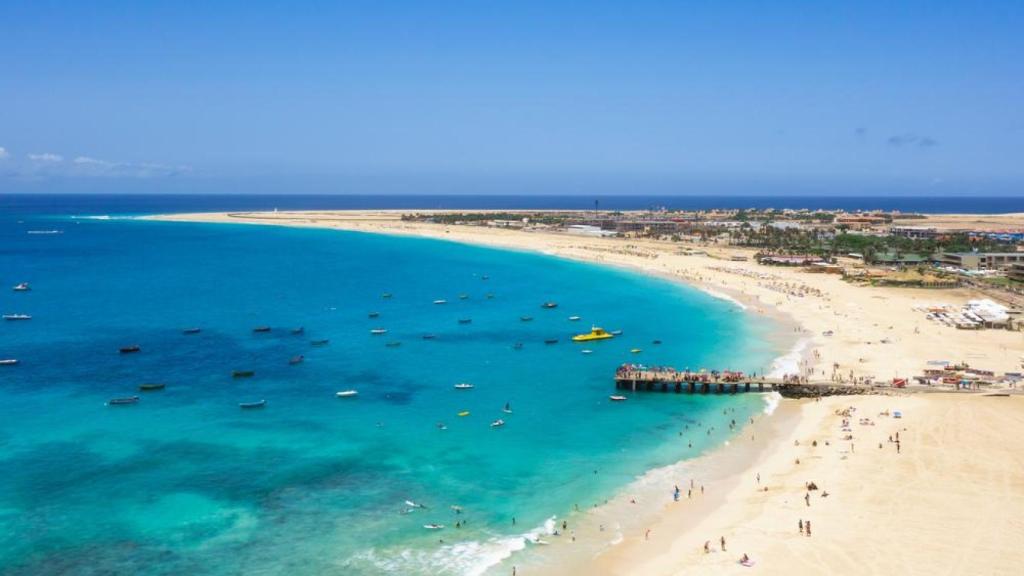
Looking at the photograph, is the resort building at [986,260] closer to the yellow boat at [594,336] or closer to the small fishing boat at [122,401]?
the yellow boat at [594,336]

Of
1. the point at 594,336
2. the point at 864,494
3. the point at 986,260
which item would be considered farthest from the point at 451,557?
the point at 986,260

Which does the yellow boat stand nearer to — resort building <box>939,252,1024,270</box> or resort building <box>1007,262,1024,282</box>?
resort building <box>1007,262,1024,282</box>

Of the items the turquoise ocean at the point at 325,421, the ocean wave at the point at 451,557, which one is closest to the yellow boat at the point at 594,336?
the turquoise ocean at the point at 325,421

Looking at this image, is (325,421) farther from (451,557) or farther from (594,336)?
(594,336)

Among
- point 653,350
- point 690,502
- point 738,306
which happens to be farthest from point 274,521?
point 738,306

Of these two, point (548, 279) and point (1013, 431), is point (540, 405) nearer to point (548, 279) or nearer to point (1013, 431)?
point (1013, 431)

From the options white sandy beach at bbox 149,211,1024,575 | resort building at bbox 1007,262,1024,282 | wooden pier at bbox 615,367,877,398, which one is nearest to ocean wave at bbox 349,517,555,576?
white sandy beach at bbox 149,211,1024,575
